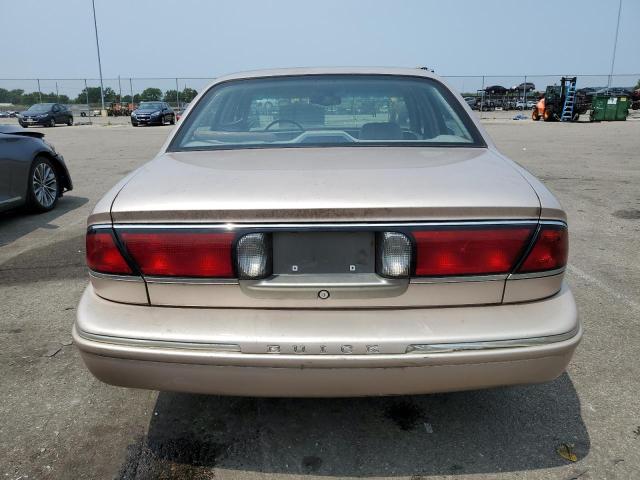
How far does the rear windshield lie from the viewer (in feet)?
9.17

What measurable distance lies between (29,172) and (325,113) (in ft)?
15.7

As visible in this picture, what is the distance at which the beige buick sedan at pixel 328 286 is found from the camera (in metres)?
1.79

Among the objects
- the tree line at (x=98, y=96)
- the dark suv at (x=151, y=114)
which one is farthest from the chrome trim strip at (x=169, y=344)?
the tree line at (x=98, y=96)

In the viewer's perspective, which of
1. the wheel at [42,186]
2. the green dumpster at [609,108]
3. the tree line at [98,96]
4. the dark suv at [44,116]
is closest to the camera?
the wheel at [42,186]

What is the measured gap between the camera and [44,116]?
29.3 metres

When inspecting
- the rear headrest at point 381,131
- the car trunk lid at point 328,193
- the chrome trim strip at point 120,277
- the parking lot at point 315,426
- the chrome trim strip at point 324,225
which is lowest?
the parking lot at point 315,426

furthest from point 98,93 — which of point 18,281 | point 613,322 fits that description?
point 613,322

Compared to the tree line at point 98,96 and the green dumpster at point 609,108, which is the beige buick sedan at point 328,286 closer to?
the green dumpster at point 609,108

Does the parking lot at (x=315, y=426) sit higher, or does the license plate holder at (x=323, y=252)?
the license plate holder at (x=323, y=252)

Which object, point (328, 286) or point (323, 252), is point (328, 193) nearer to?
point (323, 252)

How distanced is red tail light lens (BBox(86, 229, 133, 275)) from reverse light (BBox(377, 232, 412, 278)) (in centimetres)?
90

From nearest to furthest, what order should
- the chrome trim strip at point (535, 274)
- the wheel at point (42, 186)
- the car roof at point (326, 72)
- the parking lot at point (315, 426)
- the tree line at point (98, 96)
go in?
the chrome trim strip at point (535, 274) → the parking lot at point (315, 426) → the car roof at point (326, 72) → the wheel at point (42, 186) → the tree line at point (98, 96)

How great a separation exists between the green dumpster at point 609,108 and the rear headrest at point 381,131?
28928 mm

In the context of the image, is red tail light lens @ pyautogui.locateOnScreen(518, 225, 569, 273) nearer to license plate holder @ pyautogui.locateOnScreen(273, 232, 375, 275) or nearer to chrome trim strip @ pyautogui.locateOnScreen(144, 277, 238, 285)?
license plate holder @ pyautogui.locateOnScreen(273, 232, 375, 275)
